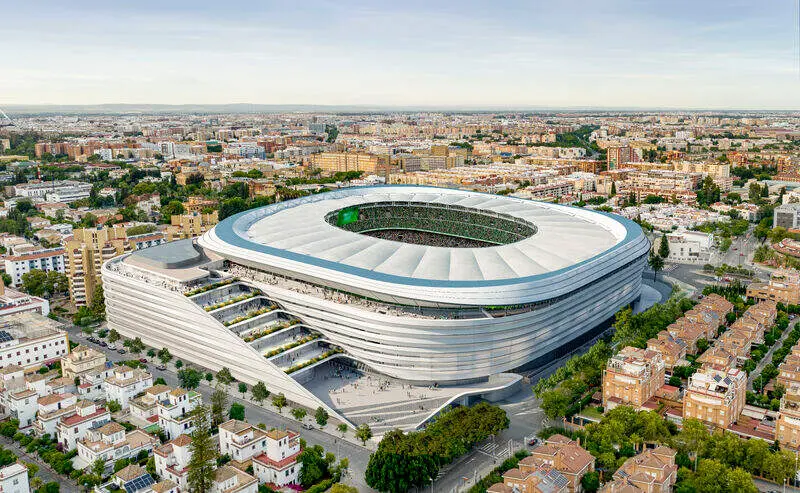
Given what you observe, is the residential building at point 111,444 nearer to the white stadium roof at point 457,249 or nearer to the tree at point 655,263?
the white stadium roof at point 457,249

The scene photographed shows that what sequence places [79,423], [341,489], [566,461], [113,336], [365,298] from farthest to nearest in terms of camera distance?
[113,336], [365,298], [79,423], [566,461], [341,489]

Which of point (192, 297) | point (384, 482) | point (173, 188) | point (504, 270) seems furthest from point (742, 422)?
point (173, 188)

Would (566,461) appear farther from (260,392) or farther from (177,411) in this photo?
(177,411)

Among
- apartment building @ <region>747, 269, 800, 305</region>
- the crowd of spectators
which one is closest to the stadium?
the crowd of spectators

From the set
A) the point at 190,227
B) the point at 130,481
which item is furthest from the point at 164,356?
the point at 190,227

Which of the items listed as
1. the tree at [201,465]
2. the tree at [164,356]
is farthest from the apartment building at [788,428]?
the tree at [164,356]

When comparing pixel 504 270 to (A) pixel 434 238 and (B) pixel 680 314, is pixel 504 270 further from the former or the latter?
(A) pixel 434 238
